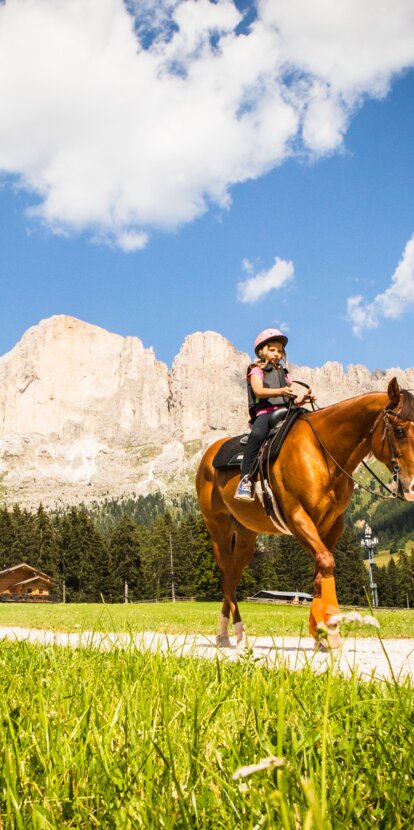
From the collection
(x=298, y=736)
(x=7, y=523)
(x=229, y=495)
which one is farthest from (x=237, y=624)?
(x=7, y=523)

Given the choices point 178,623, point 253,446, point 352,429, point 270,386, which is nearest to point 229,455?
point 253,446

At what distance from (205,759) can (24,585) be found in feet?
299

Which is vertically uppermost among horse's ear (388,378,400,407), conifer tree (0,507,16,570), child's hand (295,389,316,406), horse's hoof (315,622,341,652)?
conifer tree (0,507,16,570)

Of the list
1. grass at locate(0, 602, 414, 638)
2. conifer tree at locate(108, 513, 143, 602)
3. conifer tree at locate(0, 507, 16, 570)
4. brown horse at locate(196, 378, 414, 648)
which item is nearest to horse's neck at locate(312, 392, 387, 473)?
brown horse at locate(196, 378, 414, 648)

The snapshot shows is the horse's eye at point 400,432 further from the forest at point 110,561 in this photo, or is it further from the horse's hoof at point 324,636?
the forest at point 110,561

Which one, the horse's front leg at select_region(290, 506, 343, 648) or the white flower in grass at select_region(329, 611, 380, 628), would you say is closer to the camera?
the white flower in grass at select_region(329, 611, 380, 628)

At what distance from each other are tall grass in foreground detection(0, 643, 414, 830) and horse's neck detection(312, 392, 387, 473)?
4653 millimetres

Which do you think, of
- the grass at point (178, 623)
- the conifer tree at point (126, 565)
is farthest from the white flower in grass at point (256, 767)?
the conifer tree at point (126, 565)

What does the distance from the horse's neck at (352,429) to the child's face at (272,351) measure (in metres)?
1.39

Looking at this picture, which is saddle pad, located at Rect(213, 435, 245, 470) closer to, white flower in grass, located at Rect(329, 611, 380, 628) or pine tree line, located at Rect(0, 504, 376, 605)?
white flower in grass, located at Rect(329, 611, 380, 628)

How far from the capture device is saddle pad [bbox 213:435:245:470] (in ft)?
30.8

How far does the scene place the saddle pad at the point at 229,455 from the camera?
9.39 meters

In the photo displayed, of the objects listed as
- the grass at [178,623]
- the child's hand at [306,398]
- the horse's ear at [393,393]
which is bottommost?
the grass at [178,623]

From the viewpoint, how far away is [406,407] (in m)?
7.70
